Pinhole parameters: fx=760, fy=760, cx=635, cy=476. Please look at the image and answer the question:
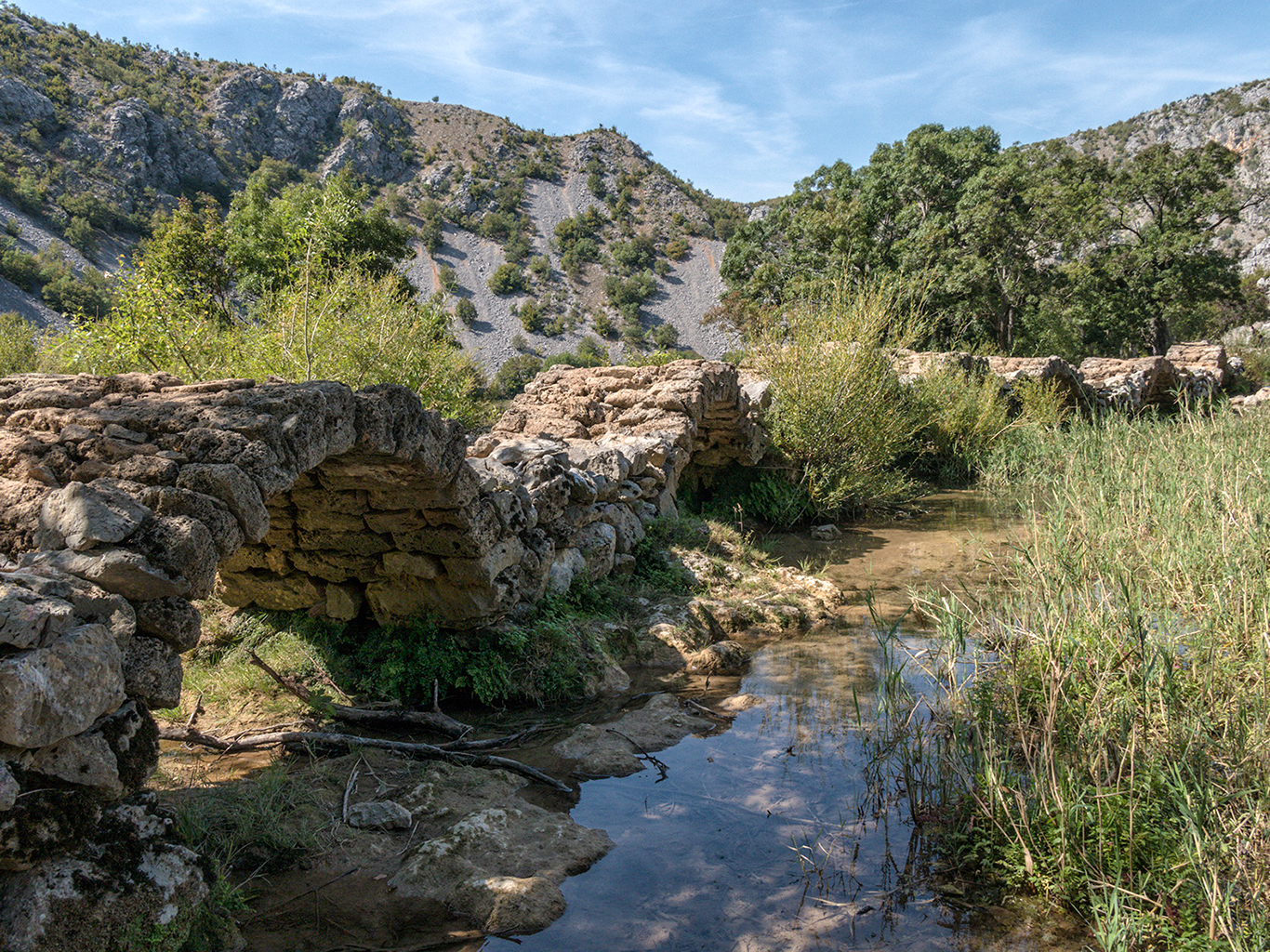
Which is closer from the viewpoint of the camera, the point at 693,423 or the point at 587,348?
the point at 693,423

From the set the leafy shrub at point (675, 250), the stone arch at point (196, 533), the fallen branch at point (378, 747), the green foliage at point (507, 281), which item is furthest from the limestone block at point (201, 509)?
the leafy shrub at point (675, 250)

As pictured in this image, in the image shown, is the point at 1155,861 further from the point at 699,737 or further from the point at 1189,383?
Result: the point at 1189,383

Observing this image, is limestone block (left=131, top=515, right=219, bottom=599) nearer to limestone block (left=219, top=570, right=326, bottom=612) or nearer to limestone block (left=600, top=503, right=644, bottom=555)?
limestone block (left=219, top=570, right=326, bottom=612)

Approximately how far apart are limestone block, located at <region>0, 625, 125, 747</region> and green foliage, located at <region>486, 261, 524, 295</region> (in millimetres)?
67633

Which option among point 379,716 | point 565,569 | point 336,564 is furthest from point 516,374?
point 379,716

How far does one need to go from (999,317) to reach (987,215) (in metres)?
4.14

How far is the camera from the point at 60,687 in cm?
208

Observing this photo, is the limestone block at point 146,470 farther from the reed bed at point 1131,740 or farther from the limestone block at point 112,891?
the reed bed at point 1131,740

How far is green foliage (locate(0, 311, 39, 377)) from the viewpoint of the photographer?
18.3 m

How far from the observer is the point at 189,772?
12.5 ft

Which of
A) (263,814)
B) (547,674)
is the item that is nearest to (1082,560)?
(547,674)

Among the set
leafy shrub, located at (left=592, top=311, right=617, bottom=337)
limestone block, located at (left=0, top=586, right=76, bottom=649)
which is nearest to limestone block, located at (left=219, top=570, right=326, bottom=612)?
limestone block, located at (left=0, top=586, right=76, bottom=649)

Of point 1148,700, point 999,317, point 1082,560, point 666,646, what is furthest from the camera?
point 999,317

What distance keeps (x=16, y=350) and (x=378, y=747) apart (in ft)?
69.1
